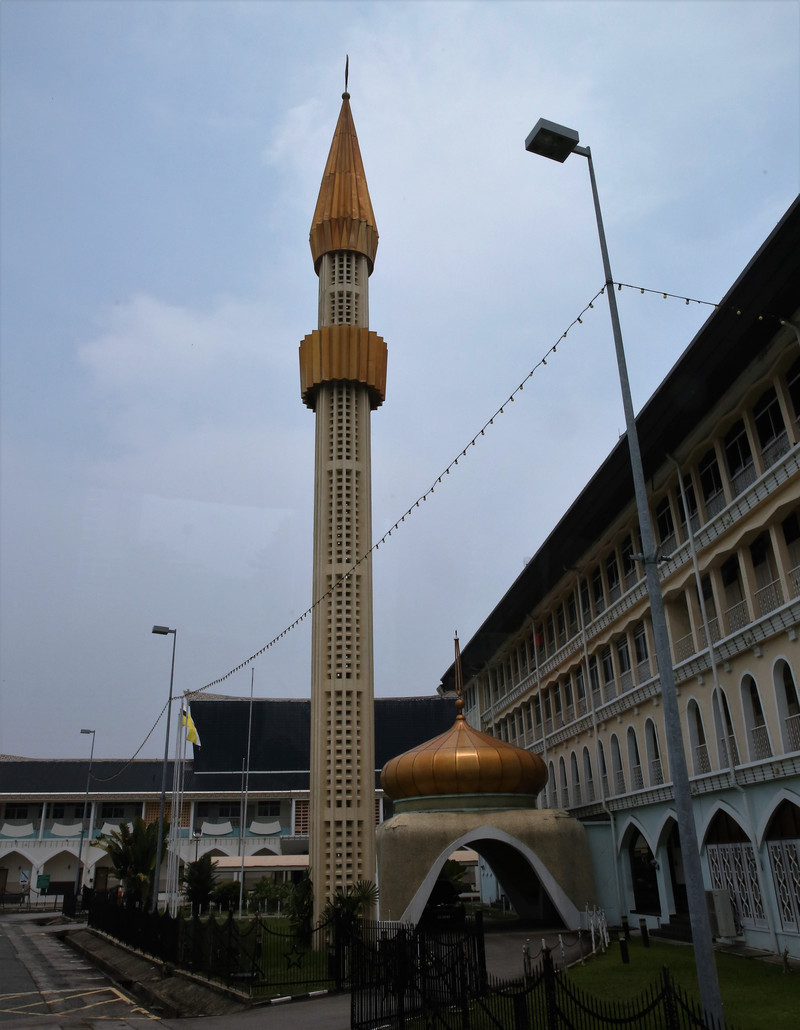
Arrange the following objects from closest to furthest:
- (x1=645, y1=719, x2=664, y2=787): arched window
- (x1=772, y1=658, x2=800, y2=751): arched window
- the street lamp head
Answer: the street lamp head → (x1=772, y1=658, x2=800, y2=751): arched window → (x1=645, y1=719, x2=664, y2=787): arched window

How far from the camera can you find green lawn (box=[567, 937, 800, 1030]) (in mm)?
13156

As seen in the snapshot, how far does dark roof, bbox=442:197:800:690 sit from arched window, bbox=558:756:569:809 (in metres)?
8.61

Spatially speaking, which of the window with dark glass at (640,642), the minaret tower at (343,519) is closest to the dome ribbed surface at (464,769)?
the minaret tower at (343,519)

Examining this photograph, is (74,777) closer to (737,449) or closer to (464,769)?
(464,769)

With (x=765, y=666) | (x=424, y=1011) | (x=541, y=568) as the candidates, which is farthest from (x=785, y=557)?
(x=541, y=568)

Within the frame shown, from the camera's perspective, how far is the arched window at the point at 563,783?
36.6 metres

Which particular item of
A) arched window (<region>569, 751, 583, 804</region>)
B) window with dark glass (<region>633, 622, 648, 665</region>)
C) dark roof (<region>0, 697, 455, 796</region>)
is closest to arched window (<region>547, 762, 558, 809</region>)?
arched window (<region>569, 751, 583, 804</region>)

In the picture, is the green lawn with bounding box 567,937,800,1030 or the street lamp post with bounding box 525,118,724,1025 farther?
the green lawn with bounding box 567,937,800,1030

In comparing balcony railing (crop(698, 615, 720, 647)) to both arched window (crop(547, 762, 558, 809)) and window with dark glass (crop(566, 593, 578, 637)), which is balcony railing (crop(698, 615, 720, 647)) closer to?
window with dark glass (crop(566, 593, 578, 637))

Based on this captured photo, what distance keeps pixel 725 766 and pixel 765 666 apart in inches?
128

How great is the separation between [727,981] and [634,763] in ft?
43.0

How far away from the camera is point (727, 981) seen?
53.9 ft

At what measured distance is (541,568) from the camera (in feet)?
115

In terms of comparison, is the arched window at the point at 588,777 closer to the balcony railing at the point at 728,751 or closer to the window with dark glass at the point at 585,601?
the window with dark glass at the point at 585,601
